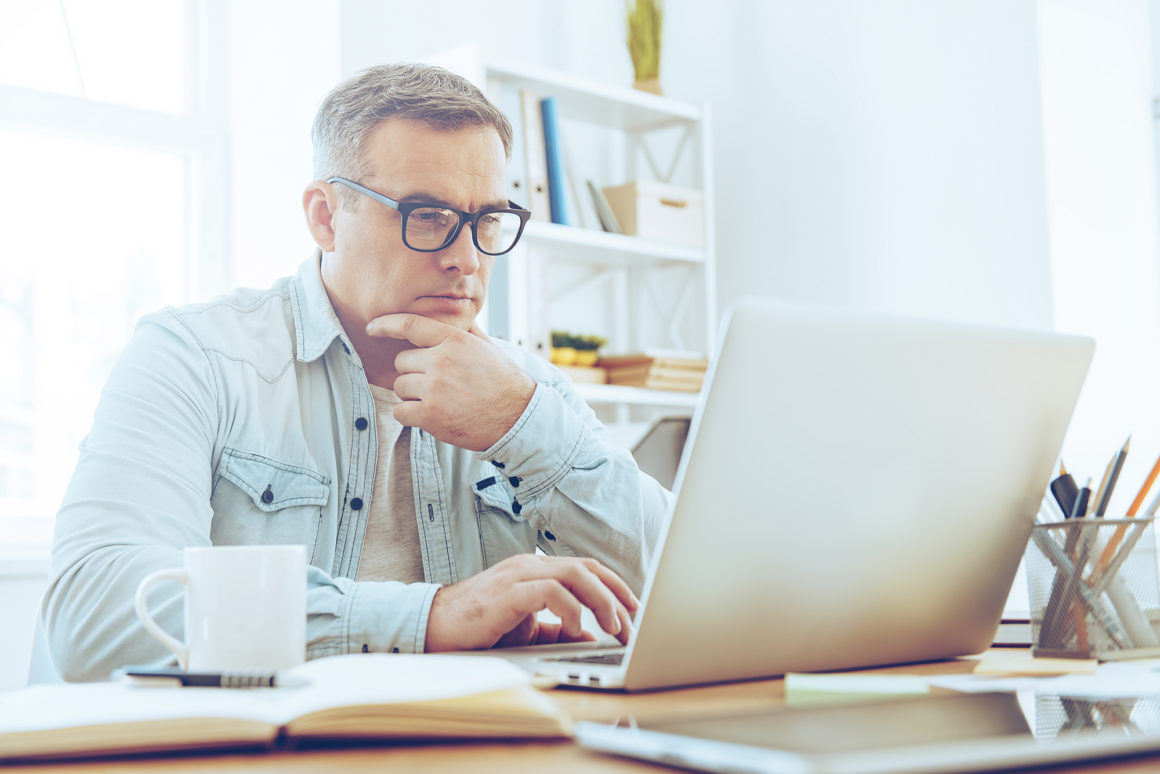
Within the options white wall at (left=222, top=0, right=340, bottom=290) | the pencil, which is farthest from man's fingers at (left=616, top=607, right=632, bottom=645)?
white wall at (left=222, top=0, right=340, bottom=290)

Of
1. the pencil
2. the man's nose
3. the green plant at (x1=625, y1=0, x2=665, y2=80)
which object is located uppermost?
the green plant at (x1=625, y1=0, x2=665, y2=80)

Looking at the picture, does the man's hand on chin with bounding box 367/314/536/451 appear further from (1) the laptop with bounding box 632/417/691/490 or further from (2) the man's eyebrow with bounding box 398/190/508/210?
(1) the laptop with bounding box 632/417/691/490

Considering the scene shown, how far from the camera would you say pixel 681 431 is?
8.50 ft

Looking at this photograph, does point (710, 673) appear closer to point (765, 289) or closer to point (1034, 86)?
point (1034, 86)

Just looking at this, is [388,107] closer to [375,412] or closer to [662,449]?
[375,412]

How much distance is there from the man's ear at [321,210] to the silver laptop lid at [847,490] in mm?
929

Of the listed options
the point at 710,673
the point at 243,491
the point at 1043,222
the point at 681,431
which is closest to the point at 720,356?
the point at 710,673

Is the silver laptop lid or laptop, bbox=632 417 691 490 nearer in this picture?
the silver laptop lid

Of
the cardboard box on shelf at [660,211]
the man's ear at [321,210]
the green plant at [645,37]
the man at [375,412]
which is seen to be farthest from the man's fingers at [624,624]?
the green plant at [645,37]

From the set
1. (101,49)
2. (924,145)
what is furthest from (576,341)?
(101,49)

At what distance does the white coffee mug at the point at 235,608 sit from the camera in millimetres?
756

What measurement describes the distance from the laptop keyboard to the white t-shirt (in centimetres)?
58

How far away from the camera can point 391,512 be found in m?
1.48

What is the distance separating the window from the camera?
107 inches
